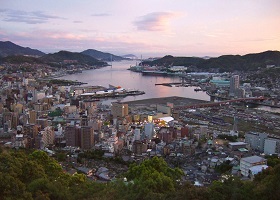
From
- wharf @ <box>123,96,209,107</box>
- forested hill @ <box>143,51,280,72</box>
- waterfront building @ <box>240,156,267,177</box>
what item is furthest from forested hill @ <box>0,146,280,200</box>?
forested hill @ <box>143,51,280,72</box>

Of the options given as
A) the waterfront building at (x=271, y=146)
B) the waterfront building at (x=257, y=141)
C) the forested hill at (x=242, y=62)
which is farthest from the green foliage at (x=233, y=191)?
the forested hill at (x=242, y=62)

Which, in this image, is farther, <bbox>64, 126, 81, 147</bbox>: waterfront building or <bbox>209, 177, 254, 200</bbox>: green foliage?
<bbox>64, 126, 81, 147</bbox>: waterfront building

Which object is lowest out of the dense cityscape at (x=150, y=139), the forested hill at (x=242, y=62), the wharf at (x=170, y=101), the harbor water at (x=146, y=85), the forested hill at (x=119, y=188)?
the dense cityscape at (x=150, y=139)

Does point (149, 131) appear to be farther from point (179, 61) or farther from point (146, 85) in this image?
point (179, 61)

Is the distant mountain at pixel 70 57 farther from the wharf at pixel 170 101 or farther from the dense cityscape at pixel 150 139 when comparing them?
the dense cityscape at pixel 150 139

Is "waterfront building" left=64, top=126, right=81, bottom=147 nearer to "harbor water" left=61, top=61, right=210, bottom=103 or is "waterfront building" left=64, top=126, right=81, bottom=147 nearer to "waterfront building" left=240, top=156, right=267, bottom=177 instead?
"waterfront building" left=240, top=156, right=267, bottom=177

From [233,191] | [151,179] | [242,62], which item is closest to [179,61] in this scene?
[242,62]

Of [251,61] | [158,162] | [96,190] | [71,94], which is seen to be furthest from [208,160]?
[251,61]

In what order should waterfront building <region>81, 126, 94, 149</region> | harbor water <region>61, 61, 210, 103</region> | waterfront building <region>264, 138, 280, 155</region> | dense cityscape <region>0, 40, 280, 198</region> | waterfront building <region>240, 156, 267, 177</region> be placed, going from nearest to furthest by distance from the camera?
1. waterfront building <region>240, 156, 267, 177</region>
2. dense cityscape <region>0, 40, 280, 198</region>
3. waterfront building <region>264, 138, 280, 155</region>
4. waterfront building <region>81, 126, 94, 149</region>
5. harbor water <region>61, 61, 210, 103</region>

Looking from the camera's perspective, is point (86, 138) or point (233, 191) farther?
point (86, 138)

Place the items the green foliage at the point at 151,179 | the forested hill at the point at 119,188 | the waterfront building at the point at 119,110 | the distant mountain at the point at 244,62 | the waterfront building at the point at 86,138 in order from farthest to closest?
the distant mountain at the point at 244,62 < the waterfront building at the point at 119,110 < the waterfront building at the point at 86,138 < the green foliage at the point at 151,179 < the forested hill at the point at 119,188

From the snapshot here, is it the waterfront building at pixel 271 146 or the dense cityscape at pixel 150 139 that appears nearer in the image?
the dense cityscape at pixel 150 139

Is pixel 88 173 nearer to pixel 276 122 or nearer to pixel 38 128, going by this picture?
pixel 38 128
